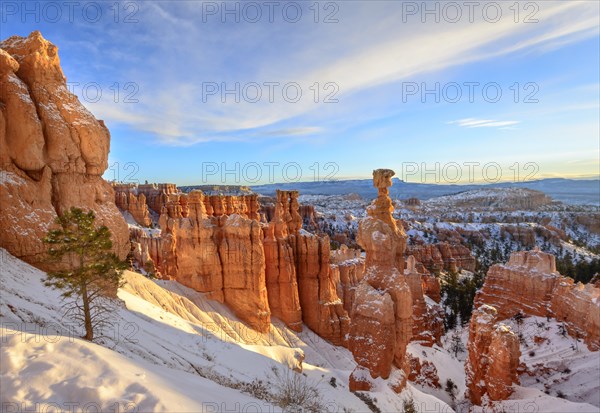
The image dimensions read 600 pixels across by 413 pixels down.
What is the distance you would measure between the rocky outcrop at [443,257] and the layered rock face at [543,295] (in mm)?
24220

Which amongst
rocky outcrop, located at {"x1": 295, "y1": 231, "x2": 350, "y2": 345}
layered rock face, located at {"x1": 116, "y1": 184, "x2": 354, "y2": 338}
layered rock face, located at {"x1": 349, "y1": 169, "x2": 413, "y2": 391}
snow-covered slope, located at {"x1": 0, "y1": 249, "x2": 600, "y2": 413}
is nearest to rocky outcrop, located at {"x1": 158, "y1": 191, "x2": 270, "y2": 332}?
layered rock face, located at {"x1": 116, "y1": 184, "x2": 354, "y2": 338}

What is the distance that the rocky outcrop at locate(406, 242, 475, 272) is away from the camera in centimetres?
7150

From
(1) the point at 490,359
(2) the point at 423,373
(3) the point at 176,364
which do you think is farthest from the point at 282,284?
(3) the point at 176,364

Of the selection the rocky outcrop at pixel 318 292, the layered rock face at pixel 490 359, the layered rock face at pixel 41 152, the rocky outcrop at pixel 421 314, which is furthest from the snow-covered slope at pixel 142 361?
the rocky outcrop at pixel 421 314

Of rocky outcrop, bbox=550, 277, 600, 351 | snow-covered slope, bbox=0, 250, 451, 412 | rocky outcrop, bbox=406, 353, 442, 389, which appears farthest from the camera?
rocky outcrop, bbox=550, 277, 600, 351

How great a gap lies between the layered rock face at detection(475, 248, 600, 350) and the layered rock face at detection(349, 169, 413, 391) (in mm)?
22756

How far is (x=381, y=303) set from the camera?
59.5 feet

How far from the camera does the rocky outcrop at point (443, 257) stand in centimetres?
7150

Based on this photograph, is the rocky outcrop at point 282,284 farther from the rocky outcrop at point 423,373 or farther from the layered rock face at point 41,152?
the layered rock face at point 41,152

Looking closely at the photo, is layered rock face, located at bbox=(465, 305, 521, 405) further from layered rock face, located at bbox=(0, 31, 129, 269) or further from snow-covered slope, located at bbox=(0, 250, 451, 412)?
layered rock face, located at bbox=(0, 31, 129, 269)

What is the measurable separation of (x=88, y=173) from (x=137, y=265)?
91.9 feet

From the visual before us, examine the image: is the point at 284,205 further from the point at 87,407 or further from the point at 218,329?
the point at 87,407

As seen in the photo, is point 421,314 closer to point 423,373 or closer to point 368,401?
point 423,373

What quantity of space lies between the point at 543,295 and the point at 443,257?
38.7 metres
